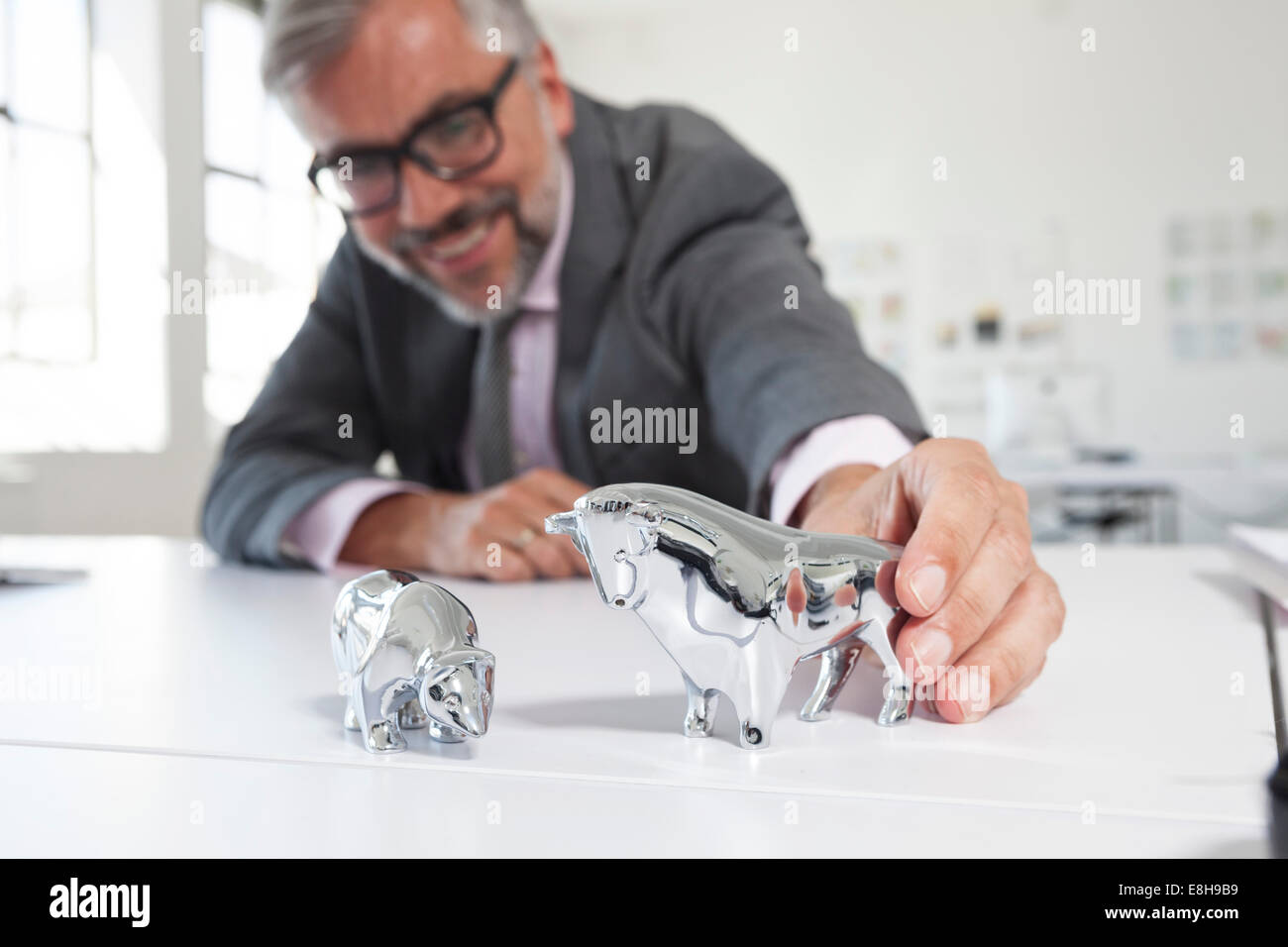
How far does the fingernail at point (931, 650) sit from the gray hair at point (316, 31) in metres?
0.86

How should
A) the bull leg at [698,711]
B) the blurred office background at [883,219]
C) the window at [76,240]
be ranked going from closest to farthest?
the bull leg at [698,711] < the window at [76,240] < the blurred office background at [883,219]

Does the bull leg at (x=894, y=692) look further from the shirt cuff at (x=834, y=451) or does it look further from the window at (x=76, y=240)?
the window at (x=76, y=240)

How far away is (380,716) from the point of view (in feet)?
1.38

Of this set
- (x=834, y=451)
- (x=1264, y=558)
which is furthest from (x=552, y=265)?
(x=1264, y=558)

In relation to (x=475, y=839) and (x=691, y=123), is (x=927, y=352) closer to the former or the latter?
(x=691, y=123)

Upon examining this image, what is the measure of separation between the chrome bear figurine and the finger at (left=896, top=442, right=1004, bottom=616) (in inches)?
7.2

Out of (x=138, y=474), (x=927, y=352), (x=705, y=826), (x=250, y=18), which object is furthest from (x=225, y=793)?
(x=927, y=352)

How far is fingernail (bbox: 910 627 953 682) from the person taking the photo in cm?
46

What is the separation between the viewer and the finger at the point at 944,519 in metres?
0.45

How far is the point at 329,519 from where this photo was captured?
Result: 1058mm

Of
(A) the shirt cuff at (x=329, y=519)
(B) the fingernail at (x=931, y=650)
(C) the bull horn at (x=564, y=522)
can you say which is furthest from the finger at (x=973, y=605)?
(A) the shirt cuff at (x=329, y=519)

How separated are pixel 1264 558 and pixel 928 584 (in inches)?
19.0
